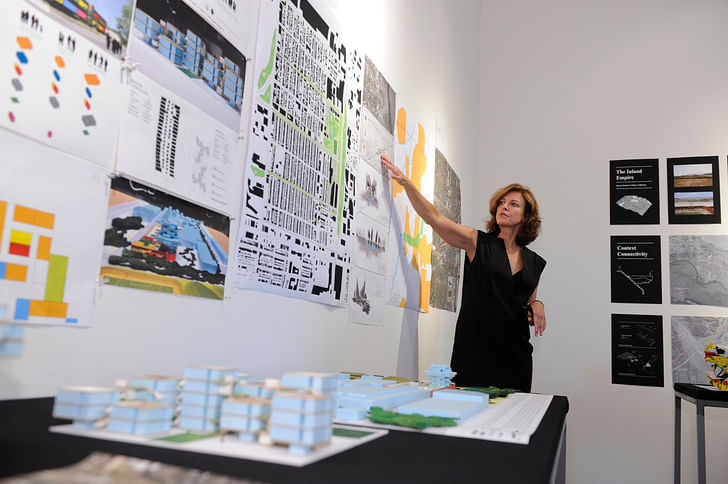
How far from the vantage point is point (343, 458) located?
0.62 metres

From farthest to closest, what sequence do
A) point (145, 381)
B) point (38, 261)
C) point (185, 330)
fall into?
point (185, 330), point (38, 261), point (145, 381)

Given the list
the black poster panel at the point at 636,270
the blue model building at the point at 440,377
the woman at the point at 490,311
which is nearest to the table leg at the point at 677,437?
the black poster panel at the point at 636,270

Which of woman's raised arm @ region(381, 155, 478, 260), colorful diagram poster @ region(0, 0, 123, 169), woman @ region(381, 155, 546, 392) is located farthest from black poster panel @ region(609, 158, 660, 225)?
colorful diagram poster @ region(0, 0, 123, 169)

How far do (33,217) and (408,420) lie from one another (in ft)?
2.04

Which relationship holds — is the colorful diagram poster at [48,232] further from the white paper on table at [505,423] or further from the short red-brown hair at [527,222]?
the short red-brown hair at [527,222]

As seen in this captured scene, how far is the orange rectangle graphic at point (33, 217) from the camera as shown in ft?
2.66

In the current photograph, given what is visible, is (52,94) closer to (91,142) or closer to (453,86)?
(91,142)

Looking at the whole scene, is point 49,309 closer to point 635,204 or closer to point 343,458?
point 343,458

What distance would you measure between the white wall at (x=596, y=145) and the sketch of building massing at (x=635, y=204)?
0.36 feet

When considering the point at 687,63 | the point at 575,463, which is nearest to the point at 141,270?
the point at 575,463

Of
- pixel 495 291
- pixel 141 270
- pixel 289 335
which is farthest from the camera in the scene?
pixel 495 291

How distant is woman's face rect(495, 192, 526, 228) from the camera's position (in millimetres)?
2491

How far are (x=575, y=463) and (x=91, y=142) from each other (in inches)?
142

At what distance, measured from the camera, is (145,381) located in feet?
2.28
